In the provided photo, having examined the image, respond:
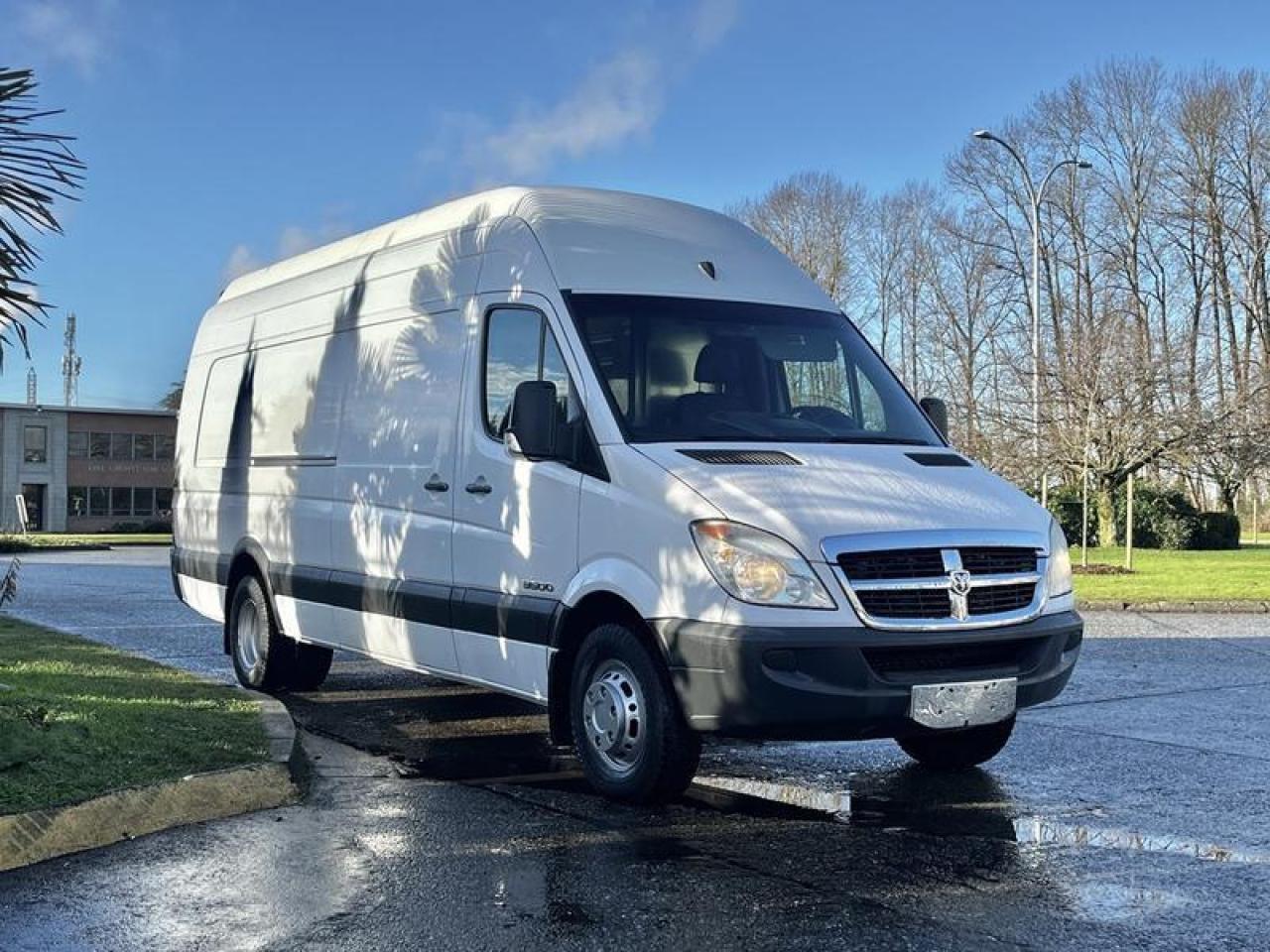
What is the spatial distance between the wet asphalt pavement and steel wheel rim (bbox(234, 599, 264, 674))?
1.37 metres

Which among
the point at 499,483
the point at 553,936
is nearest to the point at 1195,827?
the point at 553,936

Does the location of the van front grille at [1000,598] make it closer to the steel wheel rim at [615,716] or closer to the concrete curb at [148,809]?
the steel wheel rim at [615,716]

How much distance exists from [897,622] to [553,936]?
209cm

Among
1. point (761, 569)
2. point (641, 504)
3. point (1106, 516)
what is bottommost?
point (1106, 516)

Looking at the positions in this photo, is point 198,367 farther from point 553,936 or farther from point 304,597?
point 553,936

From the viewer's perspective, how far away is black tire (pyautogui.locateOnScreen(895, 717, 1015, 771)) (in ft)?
22.7

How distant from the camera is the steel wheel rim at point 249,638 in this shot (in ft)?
31.9

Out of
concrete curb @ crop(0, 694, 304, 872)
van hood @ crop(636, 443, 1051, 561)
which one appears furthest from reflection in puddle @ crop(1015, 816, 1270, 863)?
concrete curb @ crop(0, 694, 304, 872)

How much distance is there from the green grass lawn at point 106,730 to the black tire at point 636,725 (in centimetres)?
156

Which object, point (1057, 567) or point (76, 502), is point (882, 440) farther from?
point (76, 502)

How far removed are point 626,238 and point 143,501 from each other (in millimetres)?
72890

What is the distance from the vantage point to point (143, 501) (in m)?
75.0

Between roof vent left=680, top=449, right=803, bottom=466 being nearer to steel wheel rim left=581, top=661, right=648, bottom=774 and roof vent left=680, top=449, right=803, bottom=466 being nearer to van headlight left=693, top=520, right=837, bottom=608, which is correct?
van headlight left=693, top=520, right=837, bottom=608

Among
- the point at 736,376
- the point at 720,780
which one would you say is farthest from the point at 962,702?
the point at 736,376
